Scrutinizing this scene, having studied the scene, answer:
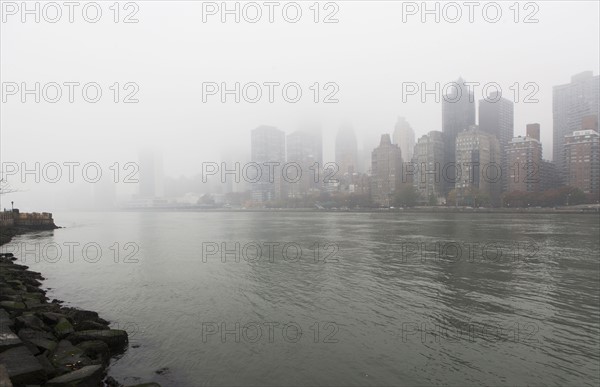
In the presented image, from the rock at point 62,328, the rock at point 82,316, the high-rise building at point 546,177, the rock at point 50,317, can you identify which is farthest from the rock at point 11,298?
the high-rise building at point 546,177

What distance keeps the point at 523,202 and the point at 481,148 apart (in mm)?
44293

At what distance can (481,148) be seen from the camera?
632 ft

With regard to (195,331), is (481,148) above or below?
above

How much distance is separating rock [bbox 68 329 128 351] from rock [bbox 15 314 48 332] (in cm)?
117

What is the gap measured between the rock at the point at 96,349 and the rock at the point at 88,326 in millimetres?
1194

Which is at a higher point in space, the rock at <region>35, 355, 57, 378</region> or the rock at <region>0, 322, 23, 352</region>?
the rock at <region>0, 322, 23, 352</region>

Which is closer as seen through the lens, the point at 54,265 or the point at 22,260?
the point at 54,265

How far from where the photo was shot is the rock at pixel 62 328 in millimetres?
11040

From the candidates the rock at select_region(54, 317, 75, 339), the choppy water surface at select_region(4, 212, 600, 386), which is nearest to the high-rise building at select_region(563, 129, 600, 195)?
Result: the choppy water surface at select_region(4, 212, 600, 386)

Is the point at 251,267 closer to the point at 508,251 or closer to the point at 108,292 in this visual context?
the point at 108,292

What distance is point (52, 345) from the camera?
9.96m

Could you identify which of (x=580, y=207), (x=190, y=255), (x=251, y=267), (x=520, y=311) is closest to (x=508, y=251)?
(x=520, y=311)

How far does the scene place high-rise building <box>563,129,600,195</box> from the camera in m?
174

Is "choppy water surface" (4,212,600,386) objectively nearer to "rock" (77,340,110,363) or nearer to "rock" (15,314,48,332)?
"rock" (77,340,110,363)
